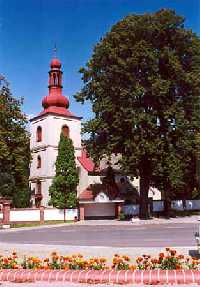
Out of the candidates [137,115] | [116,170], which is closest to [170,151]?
[137,115]

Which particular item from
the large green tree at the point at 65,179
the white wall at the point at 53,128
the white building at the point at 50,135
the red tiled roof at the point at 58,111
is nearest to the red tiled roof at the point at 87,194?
the large green tree at the point at 65,179

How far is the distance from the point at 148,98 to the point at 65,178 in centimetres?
1506

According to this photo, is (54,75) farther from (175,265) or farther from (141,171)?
(175,265)

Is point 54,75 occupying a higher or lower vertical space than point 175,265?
higher

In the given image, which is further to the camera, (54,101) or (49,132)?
(54,101)

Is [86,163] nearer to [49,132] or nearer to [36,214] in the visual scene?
[49,132]

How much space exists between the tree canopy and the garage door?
2.72 meters

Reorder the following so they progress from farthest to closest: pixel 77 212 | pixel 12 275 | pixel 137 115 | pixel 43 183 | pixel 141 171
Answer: pixel 43 183
pixel 77 212
pixel 141 171
pixel 137 115
pixel 12 275

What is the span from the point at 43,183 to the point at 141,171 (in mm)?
19441

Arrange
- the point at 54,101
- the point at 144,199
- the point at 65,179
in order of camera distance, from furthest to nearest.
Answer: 1. the point at 54,101
2. the point at 65,179
3. the point at 144,199

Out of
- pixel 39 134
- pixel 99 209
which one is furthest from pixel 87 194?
pixel 39 134

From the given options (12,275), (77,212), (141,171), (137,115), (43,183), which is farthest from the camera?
(43,183)

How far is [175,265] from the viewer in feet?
28.5

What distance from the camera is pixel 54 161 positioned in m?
56.4
